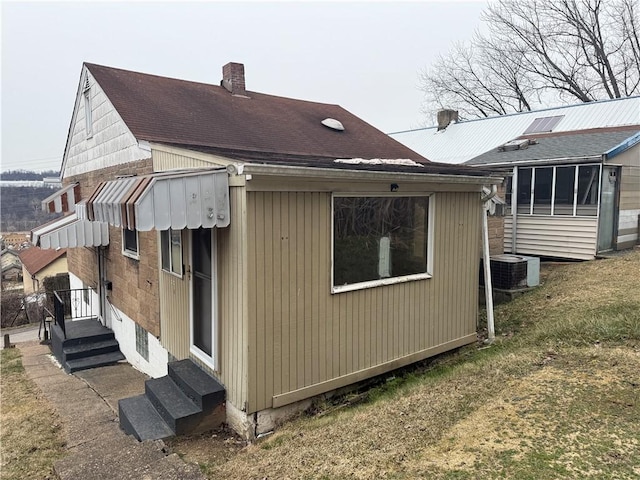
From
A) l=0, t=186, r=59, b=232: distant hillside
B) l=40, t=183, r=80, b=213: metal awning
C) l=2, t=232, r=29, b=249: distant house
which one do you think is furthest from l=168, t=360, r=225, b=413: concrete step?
l=2, t=232, r=29, b=249: distant house

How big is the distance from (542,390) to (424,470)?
1897 millimetres

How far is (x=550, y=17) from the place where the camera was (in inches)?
1032

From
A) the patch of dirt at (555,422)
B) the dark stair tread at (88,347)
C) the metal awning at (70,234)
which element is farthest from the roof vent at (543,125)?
the dark stair tread at (88,347)

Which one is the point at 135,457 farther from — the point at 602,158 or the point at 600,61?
the point at 600,61

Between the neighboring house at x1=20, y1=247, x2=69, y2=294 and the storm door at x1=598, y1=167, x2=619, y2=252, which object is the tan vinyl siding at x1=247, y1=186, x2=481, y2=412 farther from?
the neighboring house at x1=20, y1=247, x2=69, y2=294

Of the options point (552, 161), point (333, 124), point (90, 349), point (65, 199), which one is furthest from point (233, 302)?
point (552, 161)

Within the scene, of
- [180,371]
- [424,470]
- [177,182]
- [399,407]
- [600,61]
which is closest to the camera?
[424,470]

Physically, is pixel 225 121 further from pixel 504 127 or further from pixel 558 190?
pixel 504 127

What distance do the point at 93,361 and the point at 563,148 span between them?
12.4 meters

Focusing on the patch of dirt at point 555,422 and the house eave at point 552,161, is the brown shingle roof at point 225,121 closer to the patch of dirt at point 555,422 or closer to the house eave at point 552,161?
the house eave at point 552,161

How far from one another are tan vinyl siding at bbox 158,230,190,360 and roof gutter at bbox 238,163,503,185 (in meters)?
1.89

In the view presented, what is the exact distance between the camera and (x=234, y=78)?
11.4 metres

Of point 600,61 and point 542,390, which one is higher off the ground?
point 600,61

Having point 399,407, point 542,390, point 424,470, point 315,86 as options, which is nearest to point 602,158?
point 542,390
